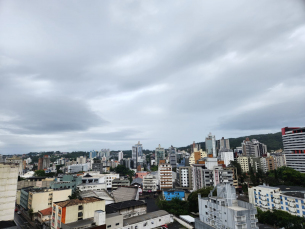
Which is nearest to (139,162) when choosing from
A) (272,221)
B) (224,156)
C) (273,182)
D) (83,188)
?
(224,156)

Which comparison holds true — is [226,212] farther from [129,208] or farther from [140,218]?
[129,208]

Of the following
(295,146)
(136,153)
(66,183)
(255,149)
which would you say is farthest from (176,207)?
(136,153)

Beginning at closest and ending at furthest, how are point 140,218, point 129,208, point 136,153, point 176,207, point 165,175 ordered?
1. point 140,218
2. point 129,208
3. point 176,207
4. point 165,175
5. point 136,153

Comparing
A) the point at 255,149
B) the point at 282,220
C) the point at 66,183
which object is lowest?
the point at 282,220

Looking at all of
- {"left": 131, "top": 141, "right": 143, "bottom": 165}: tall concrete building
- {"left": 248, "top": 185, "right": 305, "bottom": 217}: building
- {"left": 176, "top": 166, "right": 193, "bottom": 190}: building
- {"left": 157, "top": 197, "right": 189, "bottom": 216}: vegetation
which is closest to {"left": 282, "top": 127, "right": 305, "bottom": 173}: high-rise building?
{"left": 176, "top": 166, "right": 193, "bottom": 190}: building

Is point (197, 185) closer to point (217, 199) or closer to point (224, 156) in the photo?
point (217, 199)

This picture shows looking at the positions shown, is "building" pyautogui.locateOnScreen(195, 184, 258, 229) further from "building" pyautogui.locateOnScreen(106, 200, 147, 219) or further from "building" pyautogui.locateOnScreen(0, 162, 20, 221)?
"building" pyautogui.locateOnScreen(0, 162, 20, 221)
